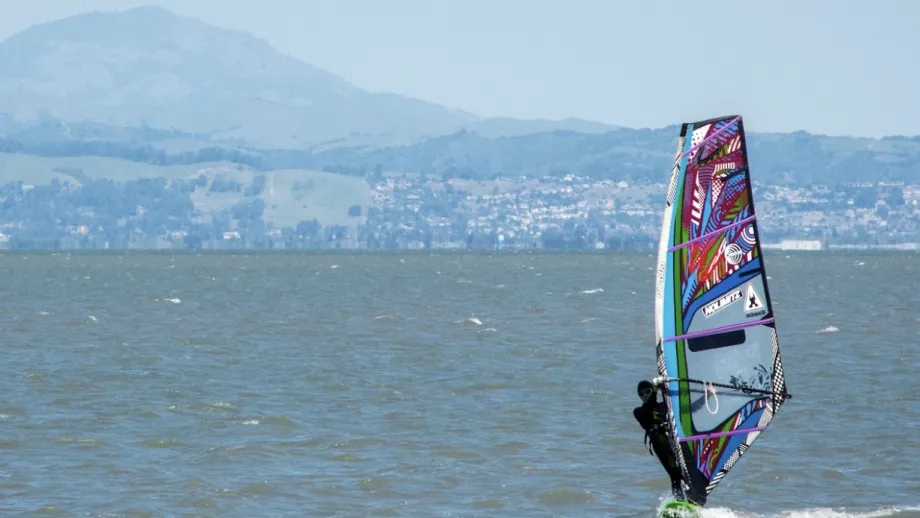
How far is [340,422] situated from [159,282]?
7771 cm

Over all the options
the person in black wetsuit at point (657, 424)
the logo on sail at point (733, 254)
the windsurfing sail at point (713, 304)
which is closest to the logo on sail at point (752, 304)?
the windsurfing sail at point (713, 304)

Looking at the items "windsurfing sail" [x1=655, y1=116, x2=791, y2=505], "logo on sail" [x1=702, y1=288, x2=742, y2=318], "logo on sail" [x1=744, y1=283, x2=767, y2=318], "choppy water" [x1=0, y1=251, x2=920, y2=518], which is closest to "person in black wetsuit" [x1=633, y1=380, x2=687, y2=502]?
"windsurfing sail" [x1=655, y1=116, x2=791, y2=505]

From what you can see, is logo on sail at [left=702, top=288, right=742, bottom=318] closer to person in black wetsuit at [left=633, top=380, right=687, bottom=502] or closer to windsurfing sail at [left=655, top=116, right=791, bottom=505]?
windsurfing sail at [left=655, top=116, right=791, bottom=505]

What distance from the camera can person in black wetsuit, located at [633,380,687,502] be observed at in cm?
1733

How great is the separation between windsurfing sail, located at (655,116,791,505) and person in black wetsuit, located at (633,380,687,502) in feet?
0.66

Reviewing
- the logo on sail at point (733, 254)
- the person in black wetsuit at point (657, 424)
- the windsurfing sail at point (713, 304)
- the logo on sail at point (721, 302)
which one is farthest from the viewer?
the person in black wetsuit at point (657, 424)

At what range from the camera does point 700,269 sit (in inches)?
672

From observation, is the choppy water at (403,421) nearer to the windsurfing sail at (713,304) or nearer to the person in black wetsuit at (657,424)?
the person in black wetsuit at (657,424)

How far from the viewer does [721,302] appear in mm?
17188

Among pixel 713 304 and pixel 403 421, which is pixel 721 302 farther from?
pixel 403 421

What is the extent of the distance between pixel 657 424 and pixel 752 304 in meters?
1.70

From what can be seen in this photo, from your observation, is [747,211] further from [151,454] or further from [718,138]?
[151,454]

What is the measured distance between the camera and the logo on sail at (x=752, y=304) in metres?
17.1

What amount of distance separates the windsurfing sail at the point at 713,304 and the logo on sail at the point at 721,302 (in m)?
0.01
